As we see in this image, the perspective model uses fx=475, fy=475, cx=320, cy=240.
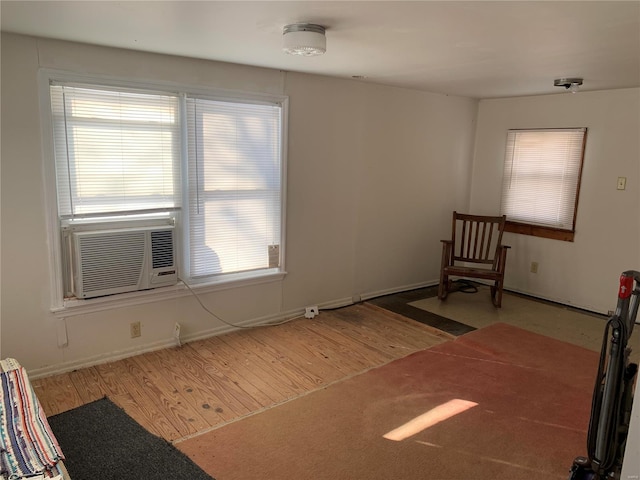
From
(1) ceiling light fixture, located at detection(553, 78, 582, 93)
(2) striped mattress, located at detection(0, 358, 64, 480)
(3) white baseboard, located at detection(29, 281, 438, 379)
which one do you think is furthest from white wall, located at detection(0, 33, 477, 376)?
(1) ceiling light fixture, located at detection(553, 78, 582, 93)

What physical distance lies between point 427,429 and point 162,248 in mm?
2042

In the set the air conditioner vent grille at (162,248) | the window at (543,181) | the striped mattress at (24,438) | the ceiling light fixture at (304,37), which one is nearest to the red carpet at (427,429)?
the striped mattress at (24,438)

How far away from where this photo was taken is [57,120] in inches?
110

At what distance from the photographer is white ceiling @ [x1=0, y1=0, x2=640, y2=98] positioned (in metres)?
1.97

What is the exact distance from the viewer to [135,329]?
3.29 m

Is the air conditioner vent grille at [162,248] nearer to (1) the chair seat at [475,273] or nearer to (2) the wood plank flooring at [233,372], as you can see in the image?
(2) the wood plank flooring at [233,372]

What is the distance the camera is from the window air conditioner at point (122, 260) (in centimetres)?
296

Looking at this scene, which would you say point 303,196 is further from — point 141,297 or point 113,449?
point 113,449

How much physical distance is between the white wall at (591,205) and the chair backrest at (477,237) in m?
0.24

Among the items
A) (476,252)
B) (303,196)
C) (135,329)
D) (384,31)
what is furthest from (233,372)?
(476,252)

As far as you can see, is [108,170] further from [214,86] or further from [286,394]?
[286,394]

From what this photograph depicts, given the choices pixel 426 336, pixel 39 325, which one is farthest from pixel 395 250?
pixel 39 325

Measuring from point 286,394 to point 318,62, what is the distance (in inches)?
85.9

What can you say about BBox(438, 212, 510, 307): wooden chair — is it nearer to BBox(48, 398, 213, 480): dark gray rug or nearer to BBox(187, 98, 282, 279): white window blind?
BBox(187, 98, 282, 279): white window blind
